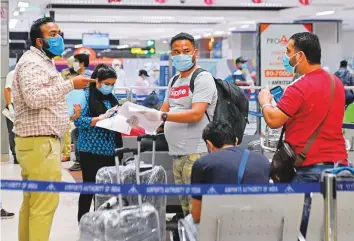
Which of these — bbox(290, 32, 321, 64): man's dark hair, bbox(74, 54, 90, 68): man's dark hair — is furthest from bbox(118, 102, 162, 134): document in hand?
bbox(74, 54, 90, 68): man's dark hair

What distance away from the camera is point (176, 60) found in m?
4.43

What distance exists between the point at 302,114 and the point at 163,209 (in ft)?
5.31

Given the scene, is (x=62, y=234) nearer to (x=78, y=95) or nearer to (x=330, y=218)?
(x=78, y=95)

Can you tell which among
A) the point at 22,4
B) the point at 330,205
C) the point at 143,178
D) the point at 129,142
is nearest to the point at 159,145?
the point at 129,142

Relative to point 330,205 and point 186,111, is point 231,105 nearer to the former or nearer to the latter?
point 186,111

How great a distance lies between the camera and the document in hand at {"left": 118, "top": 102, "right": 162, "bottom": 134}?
416 centimetres

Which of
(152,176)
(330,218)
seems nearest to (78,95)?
(152,176)

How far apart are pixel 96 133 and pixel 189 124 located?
1072 millimetres

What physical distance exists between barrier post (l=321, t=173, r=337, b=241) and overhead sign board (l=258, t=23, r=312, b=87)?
893 centimetres

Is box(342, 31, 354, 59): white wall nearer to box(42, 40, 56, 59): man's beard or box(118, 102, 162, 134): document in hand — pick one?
box(118, 102, 162, 134): document in hand

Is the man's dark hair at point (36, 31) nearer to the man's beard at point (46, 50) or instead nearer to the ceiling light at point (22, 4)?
the man's beard at point (46, 50)

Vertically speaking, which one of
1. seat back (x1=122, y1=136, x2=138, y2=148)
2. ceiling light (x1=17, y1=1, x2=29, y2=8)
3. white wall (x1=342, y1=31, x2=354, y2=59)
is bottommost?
→ seat back (x1=122, y1=136, x2=138, y2=148)

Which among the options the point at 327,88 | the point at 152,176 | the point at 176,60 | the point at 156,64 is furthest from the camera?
the point at 156,64

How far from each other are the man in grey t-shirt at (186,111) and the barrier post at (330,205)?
125 centimetres
